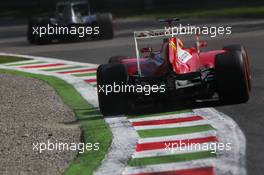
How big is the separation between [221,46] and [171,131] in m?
11.0

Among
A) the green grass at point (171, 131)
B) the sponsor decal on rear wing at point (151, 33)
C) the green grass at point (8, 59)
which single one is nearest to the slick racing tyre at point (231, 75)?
the sponsor decal on rear wing at point (151, 33)

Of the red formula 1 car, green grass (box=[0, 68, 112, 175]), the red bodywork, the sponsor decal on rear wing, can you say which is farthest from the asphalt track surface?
green grass (box=[0, 68, 112, 175])

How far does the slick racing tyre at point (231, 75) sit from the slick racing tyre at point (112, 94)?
137cm

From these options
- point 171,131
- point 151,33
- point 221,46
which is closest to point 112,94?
point 151,33

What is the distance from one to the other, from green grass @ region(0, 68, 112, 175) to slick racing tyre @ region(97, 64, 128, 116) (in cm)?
20

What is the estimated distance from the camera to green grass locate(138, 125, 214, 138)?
9102 mm

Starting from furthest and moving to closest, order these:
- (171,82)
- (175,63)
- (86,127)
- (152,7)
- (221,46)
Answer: (152,7), (221,46), (175,63), (171,82), (86,127)

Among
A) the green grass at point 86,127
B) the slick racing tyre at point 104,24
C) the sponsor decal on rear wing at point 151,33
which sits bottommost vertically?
the slick racing tyre at point 104,24

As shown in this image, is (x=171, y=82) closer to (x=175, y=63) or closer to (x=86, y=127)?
(x=175, y=63)

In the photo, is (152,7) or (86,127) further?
(152,7)

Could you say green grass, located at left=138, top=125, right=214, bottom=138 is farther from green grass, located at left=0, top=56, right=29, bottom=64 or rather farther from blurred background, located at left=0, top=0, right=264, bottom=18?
blurred background, located at left=0, top=0, right=264, bottom=18

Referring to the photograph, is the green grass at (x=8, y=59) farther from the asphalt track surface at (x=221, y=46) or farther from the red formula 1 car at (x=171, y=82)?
the red formula 1 car at (x=171, y=82)

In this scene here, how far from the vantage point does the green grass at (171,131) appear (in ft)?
29.9

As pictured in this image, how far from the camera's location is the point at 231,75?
1029 centimetres
